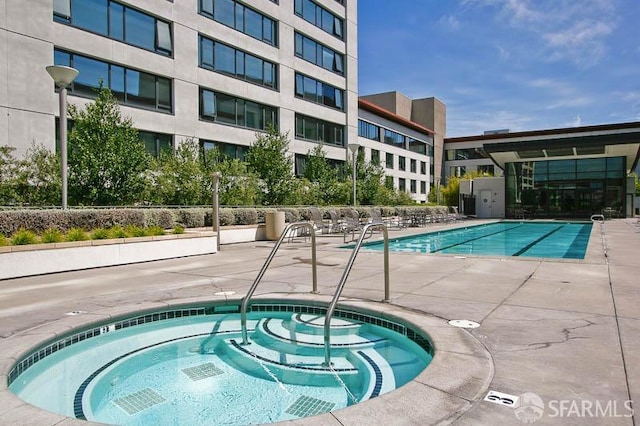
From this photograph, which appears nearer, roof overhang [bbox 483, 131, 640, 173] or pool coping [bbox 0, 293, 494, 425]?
pool coping [bbox 0, 293, 494, 425]

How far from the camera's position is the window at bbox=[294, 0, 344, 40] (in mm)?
31922

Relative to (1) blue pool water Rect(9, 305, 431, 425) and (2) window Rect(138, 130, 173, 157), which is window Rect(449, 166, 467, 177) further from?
(1) blue pool water Rect(9, 305, 431, 425)

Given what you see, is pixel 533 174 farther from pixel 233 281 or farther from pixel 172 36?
pixel 233 281

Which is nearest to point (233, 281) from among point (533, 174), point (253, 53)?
point (253, 53)

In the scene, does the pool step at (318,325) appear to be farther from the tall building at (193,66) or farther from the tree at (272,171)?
the tree at (272,171)

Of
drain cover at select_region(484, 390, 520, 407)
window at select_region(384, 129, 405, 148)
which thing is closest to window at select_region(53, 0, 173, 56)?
drain cover at select_region(484, 390, 520, 407)

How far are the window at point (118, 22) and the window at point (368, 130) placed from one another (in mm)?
22136

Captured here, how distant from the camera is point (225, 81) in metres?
25.6

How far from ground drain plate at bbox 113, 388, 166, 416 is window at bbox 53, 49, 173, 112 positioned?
58.1ft

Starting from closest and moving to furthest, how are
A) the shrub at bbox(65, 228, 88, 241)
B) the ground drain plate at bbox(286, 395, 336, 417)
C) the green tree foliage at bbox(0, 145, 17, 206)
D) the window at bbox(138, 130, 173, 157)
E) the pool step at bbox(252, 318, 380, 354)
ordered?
1. the ground drain plate at bbox(286, 395, 336, 417)
2. the pool step at bbox(252, 318, 380, 354)
3. the shrub at bbox(65, 228, 88, 241)
4. the green tree foliage at bbox(0, 145, 17, 206)
5. the window at bbox(138, 130, 173, 157)

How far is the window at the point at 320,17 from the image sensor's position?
105 ft

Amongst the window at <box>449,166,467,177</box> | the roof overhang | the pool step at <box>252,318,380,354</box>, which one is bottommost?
the pool step at <box>252,318,380,354</box>

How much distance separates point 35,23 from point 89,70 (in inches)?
102

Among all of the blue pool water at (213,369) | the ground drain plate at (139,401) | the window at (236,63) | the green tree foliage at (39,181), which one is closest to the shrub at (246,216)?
the green tree foliage at (39,181)
